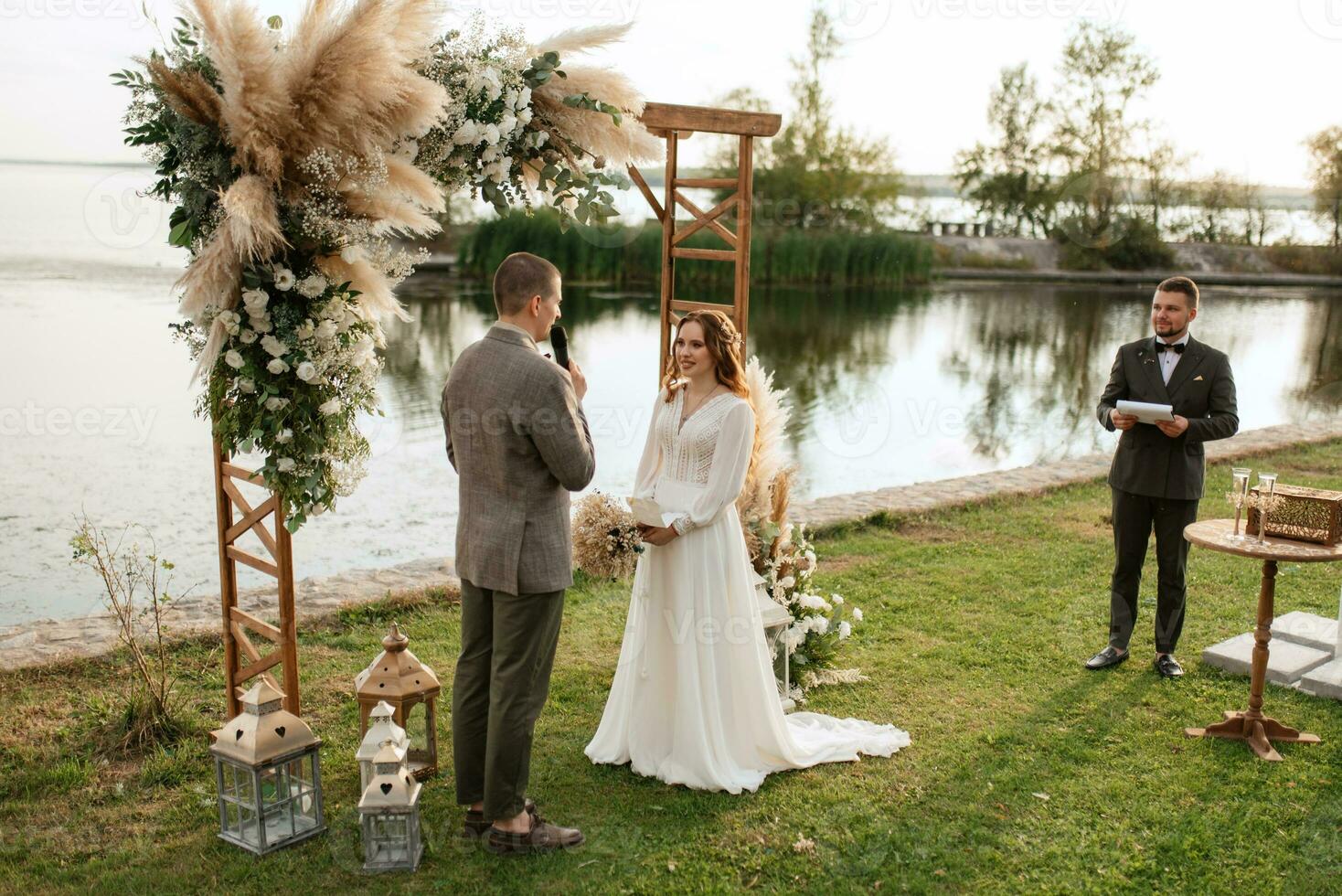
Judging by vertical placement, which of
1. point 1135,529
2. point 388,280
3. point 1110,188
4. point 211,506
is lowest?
point 211,506

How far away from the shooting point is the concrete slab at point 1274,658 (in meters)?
5.89

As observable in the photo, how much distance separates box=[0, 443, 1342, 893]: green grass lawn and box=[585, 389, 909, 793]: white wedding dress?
0.45ft

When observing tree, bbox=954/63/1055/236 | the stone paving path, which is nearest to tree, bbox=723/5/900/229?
tree, bbox=954/63/1055/236

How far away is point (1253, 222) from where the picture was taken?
4862 cm

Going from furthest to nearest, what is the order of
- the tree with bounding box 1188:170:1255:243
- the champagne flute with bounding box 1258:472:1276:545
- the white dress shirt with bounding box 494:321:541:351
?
the tree with bounding box 1188:170:1255:243 → the champagne flute with bounding box 1258:472:1276:545 → the white dress shirt with bounding box 494:321:541:351

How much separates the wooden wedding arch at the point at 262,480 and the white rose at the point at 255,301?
2.43ft

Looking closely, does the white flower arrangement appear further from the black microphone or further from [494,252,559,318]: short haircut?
[494,252,559,318]: short haircut

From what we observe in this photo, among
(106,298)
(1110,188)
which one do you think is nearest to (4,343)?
(106,298)

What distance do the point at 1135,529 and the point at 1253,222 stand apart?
50.0 m

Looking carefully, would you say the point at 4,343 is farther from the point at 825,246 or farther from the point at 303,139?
the point at 825,246

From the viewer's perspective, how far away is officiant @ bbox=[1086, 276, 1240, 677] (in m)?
5.65

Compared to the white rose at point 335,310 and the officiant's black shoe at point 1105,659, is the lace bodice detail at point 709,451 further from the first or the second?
the officiant's black shoe at point 1105,659

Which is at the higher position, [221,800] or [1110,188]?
[1110,188]

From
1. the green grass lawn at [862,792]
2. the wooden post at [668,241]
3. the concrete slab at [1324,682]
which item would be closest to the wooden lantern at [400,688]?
the green grass lawn at [862,792]
